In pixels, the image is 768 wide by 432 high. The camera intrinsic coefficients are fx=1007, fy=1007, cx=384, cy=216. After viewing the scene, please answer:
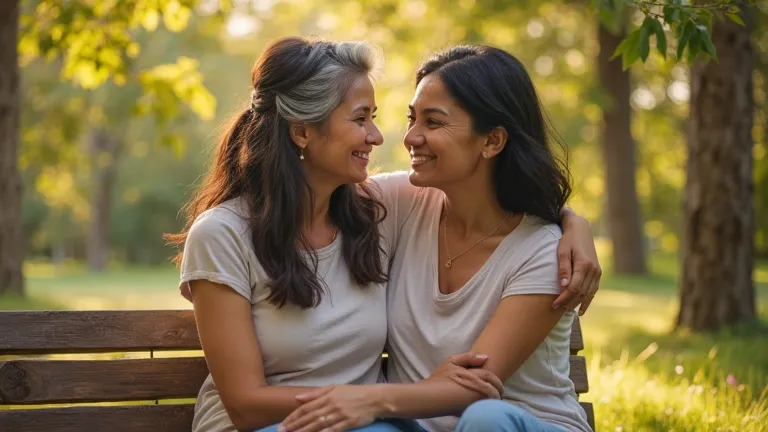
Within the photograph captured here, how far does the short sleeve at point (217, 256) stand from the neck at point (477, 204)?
839 mm

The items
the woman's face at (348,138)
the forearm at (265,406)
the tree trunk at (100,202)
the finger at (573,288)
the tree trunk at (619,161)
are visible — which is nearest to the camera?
the forearm at (265,406)

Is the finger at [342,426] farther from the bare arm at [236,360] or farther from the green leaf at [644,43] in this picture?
the green leaf at [644,43]

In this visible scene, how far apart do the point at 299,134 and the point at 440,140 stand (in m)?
0.50

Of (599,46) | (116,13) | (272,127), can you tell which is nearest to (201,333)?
(272,127)

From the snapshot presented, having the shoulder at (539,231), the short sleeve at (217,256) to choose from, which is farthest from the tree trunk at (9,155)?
the shoulder at (539,231)

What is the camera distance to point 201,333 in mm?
3215

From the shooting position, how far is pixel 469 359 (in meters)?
3.21

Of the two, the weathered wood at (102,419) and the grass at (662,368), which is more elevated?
the weathered wood at (102,419)

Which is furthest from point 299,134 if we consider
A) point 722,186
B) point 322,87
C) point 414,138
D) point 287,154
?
point 722,186

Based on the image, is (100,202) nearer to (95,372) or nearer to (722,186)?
(722,186)

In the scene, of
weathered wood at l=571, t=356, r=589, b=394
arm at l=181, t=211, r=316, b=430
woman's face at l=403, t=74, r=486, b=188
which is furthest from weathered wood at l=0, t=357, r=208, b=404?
weathered wood at l=571, t=356, r=589, b=394

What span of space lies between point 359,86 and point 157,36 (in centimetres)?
2723

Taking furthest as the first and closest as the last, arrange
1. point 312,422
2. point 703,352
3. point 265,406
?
point 703,352
point 265,406
point 312,422

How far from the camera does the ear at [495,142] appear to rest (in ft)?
11.8
